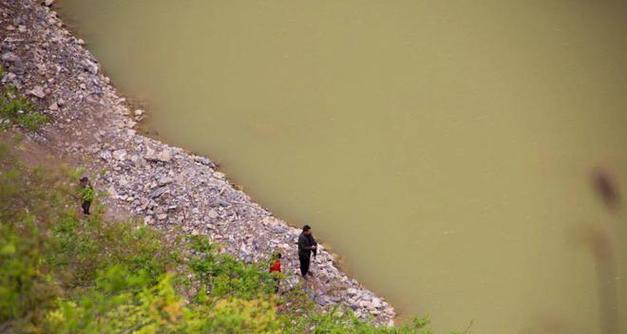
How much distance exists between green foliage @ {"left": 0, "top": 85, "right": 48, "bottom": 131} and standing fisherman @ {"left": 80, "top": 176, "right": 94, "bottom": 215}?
2817mm

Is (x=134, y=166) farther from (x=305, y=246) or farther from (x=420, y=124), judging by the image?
(x=420, y=124)

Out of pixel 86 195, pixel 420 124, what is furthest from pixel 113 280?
pixel 420 124

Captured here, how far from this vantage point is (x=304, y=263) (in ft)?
41.5

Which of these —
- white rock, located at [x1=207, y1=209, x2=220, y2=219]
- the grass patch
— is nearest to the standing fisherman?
white rock, located at [x1=207, y1=209, x2=220, y2=219]

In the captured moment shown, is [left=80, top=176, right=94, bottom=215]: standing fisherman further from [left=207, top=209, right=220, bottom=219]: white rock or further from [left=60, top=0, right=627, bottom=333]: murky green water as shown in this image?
[left=60, top=0, right=627, bottom=333]: murky green water

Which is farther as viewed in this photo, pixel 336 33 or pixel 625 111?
pixel 336 33

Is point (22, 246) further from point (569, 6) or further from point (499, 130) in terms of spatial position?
point (569, 6)

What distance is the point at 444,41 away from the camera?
18.5m

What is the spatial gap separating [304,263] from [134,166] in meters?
4.68

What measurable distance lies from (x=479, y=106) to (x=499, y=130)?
0.97 meters

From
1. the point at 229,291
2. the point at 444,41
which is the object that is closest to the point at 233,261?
the point at 229,291

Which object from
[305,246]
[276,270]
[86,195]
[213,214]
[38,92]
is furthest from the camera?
[38,92]

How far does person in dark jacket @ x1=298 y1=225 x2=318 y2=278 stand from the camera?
1230 cm

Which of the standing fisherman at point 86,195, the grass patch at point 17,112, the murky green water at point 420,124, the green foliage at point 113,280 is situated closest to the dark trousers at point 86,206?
the standing fisherman at point 86,195
